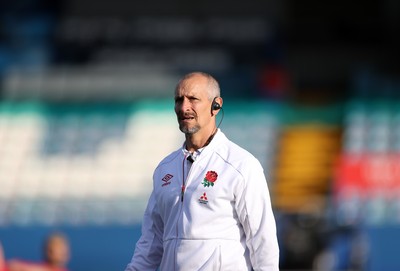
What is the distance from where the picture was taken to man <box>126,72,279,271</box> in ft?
17.3

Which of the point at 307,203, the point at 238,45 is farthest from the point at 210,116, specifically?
the point at 238,45

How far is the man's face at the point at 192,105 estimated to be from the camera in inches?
212

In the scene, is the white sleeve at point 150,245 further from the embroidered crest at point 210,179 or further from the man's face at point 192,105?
the man's face at point 192,105

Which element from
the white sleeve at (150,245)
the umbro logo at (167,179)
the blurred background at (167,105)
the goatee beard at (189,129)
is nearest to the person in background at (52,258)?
the white sleeve at (150,245)

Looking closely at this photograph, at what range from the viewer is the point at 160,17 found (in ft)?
74.5

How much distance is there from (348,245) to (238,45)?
21.8 feet

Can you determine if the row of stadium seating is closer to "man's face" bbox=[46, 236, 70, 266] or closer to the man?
"man's face" bbox=[46, 236, 70, 266]

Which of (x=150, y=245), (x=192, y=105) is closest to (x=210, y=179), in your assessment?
(x=192, y=105)

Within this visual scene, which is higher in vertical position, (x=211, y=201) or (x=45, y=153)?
(x=45, y=153)

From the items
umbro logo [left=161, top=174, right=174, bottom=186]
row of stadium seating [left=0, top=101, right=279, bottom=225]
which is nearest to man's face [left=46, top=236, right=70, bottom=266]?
umbro logo [left=161, top=174, right=174, bottom=186]

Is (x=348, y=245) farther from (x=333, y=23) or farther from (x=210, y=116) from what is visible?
(x=210, y=116)

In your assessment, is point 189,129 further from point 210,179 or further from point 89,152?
point 89,152

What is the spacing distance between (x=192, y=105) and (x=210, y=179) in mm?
359

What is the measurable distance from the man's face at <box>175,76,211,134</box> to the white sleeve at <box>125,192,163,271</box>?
0.44m
